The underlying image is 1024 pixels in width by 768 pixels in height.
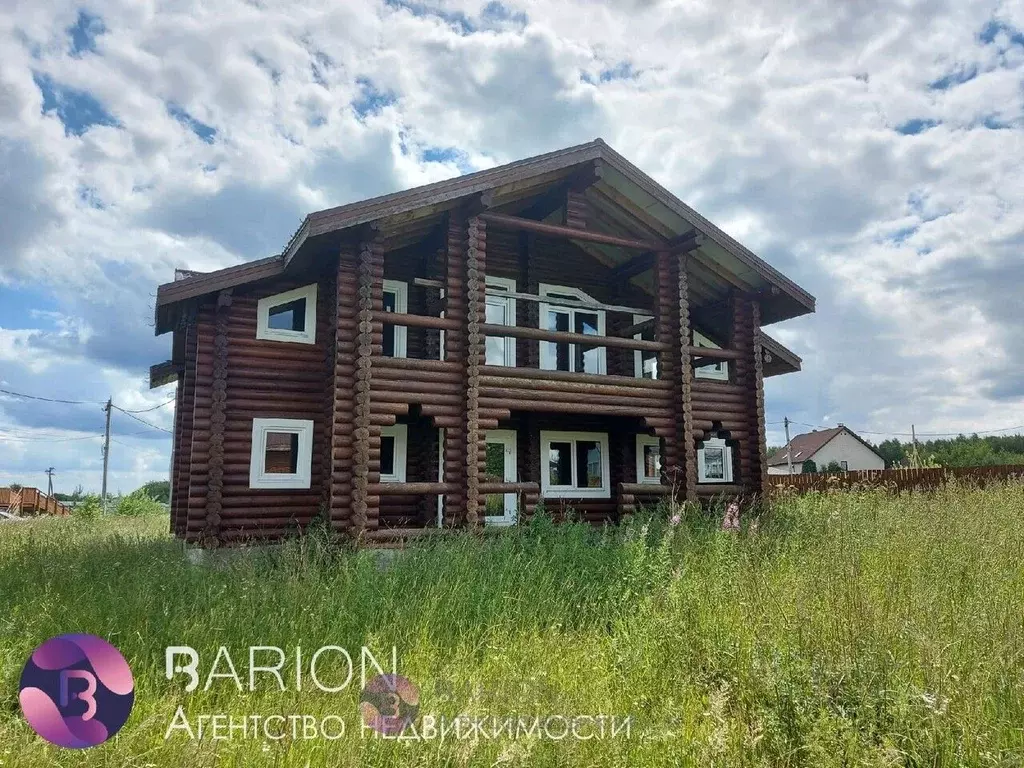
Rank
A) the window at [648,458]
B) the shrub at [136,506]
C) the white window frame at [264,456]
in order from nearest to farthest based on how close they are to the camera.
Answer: the white window frame at [264,456] → the window at [648,458] → the shrub at [136,506]

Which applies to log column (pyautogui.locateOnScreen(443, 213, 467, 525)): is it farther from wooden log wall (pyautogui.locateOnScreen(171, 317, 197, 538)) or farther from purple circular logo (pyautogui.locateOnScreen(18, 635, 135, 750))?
purple circular logo (pyautogui.locateOnScreen(18, 635, 135, 750))

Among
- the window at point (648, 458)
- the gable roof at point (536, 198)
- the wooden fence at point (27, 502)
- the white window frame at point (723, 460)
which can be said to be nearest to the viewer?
the gable roof at point (536, 198)

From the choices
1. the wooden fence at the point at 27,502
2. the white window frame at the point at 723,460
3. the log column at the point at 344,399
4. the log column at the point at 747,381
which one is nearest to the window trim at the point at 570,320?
the log column at the point at 747,381

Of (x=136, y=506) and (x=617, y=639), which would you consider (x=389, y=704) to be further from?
(x=136, y=506)

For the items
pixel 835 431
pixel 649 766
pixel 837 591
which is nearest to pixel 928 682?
pixel 837 591

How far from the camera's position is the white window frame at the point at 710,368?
16438mm

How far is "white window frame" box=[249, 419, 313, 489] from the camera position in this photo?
12.3 m

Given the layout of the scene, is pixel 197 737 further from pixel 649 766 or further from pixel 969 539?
pixel 969 539

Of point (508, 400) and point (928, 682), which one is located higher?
point (508, 400)

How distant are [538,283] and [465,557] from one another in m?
8.59

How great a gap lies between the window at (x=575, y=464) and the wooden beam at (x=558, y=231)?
4.67 m

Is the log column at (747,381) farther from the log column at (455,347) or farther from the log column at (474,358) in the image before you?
the log column at (455,347)

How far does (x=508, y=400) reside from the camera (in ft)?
40.2

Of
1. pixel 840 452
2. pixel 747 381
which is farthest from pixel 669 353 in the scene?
pixel 840 452
